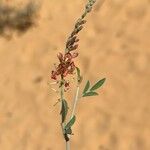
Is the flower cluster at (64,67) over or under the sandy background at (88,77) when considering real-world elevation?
under

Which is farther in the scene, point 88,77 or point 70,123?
point 88,77

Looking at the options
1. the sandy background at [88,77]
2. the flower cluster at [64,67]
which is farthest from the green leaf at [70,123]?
the sandy background at [88,77]

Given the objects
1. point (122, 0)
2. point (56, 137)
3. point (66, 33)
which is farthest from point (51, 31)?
point (56, 137)

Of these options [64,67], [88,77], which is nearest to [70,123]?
[64,67]

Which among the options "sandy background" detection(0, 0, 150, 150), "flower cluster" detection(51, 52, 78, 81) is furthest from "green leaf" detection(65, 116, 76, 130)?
"sandy background" detection(0, 0, 150, 150)

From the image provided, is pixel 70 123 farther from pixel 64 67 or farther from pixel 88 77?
pixel 88 77

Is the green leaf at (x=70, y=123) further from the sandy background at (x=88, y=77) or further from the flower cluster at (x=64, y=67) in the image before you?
the sandy background at (x=88, y=77)

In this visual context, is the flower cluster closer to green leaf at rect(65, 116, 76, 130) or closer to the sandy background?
green leaf at rect(65, 116, 76, 130)

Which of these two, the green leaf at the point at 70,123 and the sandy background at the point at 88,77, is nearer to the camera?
the green leaf at the point at 70,123

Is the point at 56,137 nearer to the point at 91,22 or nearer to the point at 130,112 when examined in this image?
the point at 130,112

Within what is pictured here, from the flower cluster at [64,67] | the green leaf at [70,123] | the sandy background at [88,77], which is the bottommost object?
the green leaf at [70,123]
